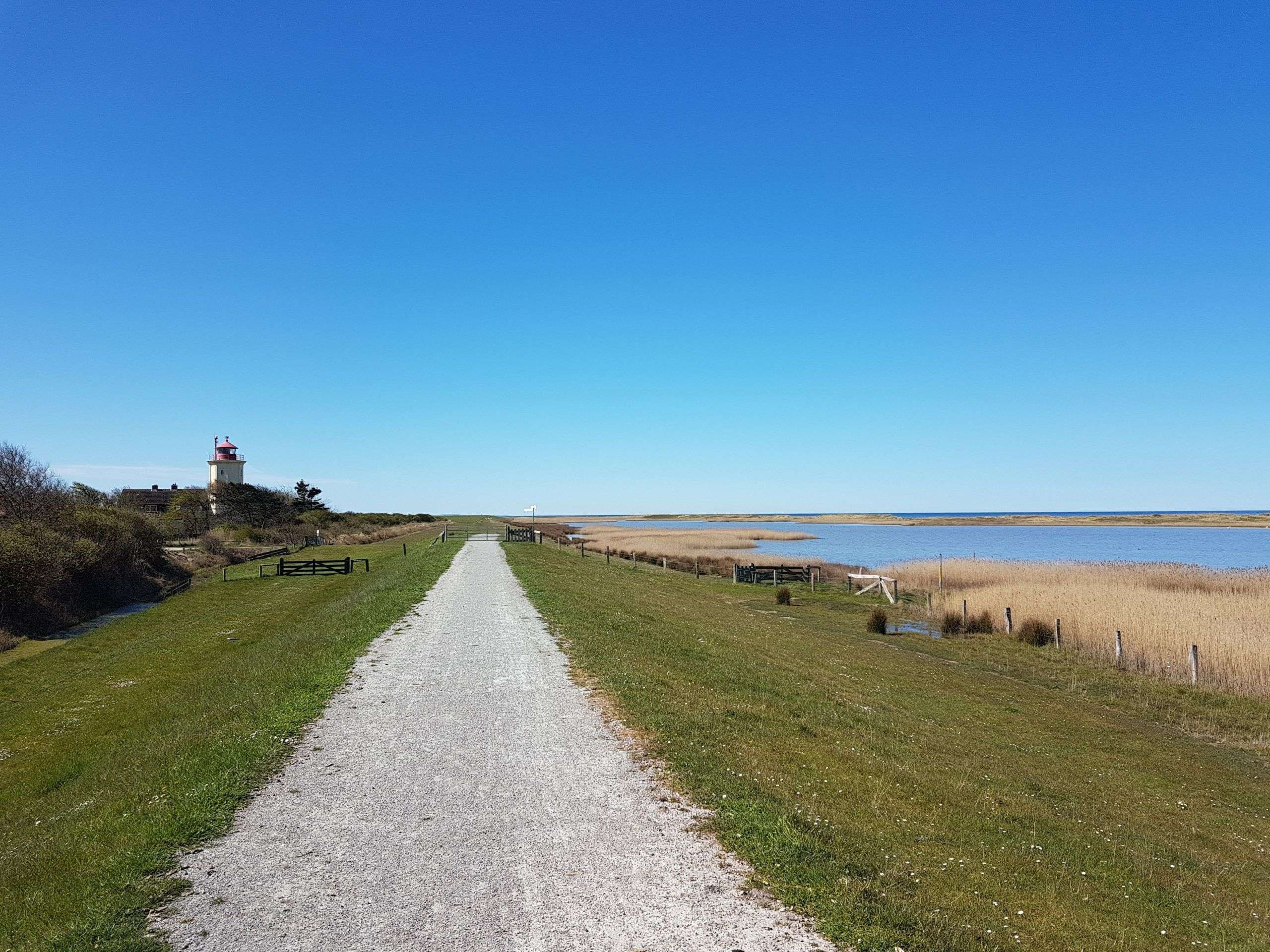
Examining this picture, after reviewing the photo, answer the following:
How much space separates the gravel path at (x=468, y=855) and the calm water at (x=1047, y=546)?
159 ft

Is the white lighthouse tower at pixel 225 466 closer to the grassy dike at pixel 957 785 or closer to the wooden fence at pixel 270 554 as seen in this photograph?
the wooden fence at pixel 270 554

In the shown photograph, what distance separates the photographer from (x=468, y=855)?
22.0 feet

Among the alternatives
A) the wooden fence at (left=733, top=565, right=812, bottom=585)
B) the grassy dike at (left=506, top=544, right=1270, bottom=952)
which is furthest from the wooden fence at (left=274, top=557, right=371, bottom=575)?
the grassy dike at (left=506, top=544, right=1270, bottom=952)

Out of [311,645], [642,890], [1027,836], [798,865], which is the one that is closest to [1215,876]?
[1027,836]

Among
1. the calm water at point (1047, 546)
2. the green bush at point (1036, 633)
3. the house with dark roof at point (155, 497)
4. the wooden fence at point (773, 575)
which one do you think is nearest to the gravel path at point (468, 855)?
the green bush at point (1036, 633)

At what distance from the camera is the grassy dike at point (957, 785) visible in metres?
6.25

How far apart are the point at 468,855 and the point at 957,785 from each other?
694cm

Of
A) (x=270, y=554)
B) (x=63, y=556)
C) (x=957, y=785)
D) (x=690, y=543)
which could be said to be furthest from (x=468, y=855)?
(x=690, y=543)

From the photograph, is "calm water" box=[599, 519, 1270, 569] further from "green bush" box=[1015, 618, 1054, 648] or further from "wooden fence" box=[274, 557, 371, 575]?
"wooden fence" box=[274, 557, 371, 575]

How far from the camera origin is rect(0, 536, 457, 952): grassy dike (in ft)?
20.2

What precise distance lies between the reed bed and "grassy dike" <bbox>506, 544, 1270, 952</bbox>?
1.68 meters

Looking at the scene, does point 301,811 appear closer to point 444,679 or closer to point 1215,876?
point 444,679

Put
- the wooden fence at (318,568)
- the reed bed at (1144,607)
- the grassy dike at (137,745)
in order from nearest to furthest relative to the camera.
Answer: the grassy dike at (137,745) < the reed bed at (1144,607) < the wooden fence at (318,568)

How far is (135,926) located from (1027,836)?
8.96 metres
